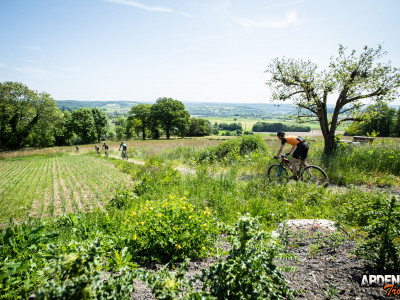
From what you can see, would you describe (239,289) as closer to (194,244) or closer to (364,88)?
(194,244)

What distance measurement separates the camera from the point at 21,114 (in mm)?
38812

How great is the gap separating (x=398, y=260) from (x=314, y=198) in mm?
4175

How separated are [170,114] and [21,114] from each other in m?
33.6

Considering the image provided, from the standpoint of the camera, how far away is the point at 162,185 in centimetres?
845

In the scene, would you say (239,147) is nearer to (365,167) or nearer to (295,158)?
(295,158)

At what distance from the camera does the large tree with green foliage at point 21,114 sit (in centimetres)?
3662

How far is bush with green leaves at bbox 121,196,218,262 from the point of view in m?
3.58

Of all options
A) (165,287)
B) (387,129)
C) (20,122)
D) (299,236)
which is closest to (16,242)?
(165,287)

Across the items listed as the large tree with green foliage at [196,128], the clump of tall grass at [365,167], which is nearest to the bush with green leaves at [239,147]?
the clump of tall grass at [365,167]

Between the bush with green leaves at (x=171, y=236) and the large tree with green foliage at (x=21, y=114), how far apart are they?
47.4 m

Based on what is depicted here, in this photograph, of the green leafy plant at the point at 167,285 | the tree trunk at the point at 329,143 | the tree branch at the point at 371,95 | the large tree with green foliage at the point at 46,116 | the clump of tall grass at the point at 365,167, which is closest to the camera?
the green leafy plant at the point at 167,285

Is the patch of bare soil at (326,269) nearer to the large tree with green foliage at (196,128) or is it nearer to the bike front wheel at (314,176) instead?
the bike front wheel at (314,176)

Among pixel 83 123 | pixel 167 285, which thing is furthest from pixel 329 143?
pixel 83 123

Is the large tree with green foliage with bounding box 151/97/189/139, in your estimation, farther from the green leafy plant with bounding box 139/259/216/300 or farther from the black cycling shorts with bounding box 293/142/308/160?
the green leafy plant with bounding box 139/259/216/300
